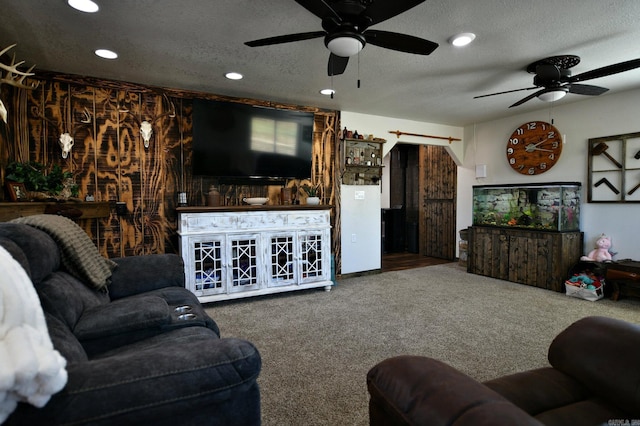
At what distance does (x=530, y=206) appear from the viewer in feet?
15.4

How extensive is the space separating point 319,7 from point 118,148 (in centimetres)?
293

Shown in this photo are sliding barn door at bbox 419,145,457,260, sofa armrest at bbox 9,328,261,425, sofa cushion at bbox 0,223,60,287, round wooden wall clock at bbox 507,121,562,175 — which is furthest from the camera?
sliding barn door at bbox 419,145,457,260

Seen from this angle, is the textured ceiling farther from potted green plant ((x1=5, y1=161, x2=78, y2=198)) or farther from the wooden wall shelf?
the wooden wall shelf

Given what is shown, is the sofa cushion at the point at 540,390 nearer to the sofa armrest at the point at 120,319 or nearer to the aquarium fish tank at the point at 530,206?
the sofa armrest at the point at 120,319

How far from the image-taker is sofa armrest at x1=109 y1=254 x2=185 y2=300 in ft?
7.36

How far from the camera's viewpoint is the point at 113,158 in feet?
12.1

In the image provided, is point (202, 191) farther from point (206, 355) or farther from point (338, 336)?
point (206, 355)

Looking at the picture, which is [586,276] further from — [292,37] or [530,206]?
[292,37]

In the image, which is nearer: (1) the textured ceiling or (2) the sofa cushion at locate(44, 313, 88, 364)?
(2) the sofa cushion at locate(44, 313, 88, 364)

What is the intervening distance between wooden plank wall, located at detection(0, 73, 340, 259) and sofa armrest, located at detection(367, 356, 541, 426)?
11.7 ft

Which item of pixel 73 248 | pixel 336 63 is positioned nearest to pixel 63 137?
pixel 73 248

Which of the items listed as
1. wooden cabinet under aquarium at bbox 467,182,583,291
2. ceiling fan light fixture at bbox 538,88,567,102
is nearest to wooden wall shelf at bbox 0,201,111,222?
ceiling fan light fixture at bbox 538,88,567,102

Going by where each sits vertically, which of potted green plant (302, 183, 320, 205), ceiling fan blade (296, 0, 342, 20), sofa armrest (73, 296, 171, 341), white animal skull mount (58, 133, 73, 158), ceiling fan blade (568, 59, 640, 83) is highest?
ceiling fan blade (568, 59, 640, 83)

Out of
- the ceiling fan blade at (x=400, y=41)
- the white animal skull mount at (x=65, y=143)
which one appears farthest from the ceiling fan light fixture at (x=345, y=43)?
the white animal skull mount at (x=65, y=143)
